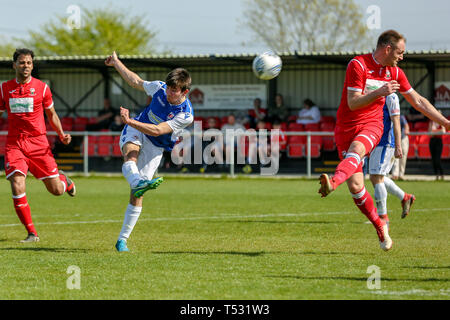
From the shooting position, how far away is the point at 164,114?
851 cm

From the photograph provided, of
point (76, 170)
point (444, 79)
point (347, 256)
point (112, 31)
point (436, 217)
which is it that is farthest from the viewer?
point (112, 31)

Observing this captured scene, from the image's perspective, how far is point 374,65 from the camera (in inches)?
322

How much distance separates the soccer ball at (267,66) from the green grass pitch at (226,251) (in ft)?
7.36

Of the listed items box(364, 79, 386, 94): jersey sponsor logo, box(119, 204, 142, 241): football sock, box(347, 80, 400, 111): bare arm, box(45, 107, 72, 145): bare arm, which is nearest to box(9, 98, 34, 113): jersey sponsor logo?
box(45, 107, 72, 145): bare arm

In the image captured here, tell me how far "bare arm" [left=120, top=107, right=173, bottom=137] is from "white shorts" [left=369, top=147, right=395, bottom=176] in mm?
2837

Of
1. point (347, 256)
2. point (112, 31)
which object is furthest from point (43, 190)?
point (112, 31)

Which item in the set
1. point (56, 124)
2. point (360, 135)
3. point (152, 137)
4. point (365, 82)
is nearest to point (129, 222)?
point (152, 137)

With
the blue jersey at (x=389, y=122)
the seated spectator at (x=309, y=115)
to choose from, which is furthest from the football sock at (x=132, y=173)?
the seated spectator at (x=309, y=115)

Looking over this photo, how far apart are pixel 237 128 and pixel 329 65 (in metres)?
5.69

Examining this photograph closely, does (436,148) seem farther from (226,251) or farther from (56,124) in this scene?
(226,251)

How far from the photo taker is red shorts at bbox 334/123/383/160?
8.02 meters

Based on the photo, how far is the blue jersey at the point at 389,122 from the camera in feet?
32.0

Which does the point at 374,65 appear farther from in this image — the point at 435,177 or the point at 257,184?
the point at 435,177

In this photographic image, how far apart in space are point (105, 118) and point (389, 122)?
19.0m
